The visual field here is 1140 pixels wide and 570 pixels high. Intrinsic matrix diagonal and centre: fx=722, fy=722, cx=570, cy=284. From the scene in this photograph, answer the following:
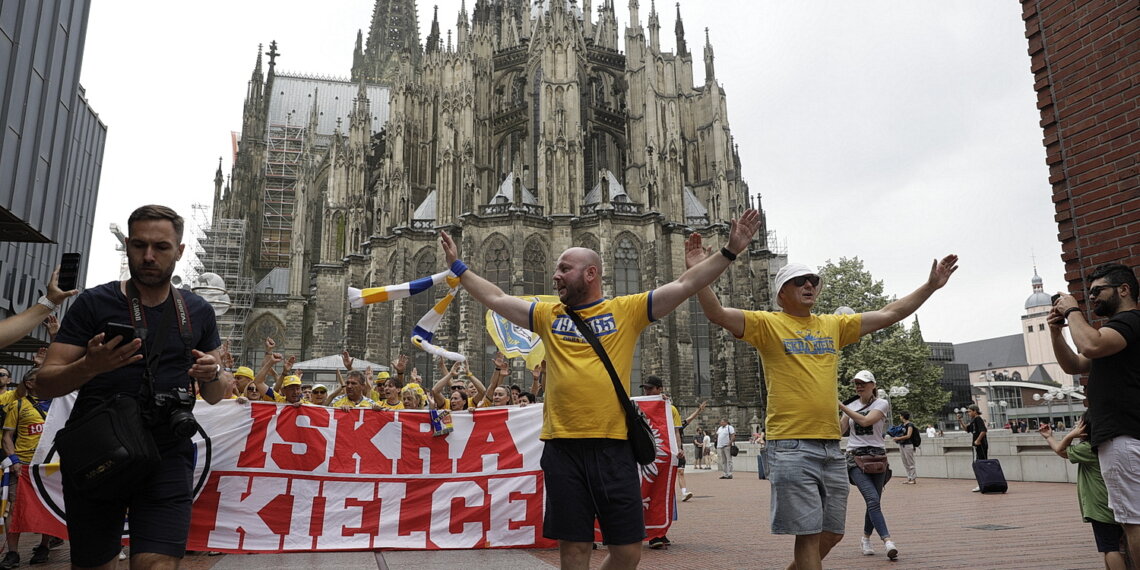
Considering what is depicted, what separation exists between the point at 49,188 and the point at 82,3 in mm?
4158

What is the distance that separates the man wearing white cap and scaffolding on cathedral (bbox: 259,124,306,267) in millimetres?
53805

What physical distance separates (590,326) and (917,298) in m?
1.97

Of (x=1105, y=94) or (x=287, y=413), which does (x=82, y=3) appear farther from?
(x=1105, y=94)

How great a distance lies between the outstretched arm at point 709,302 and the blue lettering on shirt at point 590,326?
51 cm

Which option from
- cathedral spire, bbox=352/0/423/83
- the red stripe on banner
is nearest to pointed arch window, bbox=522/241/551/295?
the red stripe on banner

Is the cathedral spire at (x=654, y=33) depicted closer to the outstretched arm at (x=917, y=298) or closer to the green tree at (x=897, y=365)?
the green tree at (x=897, y=365)

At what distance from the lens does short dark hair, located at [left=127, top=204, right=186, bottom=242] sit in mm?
2848

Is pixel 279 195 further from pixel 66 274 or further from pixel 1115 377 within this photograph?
pixel 1115 377

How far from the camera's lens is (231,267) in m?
50.9

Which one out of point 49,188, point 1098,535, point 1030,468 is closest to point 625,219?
point 1030,468

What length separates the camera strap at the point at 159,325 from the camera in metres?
2.74

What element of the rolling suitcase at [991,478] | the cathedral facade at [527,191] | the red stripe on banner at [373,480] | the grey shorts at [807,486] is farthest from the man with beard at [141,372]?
the cathedral facade at [527,191]

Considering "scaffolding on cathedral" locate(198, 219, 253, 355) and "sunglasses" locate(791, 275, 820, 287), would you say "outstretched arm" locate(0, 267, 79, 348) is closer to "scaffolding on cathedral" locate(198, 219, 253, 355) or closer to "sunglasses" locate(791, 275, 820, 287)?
"sunglasses" locate(791, 275, 820, 287)

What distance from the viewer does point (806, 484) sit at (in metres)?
3.65
